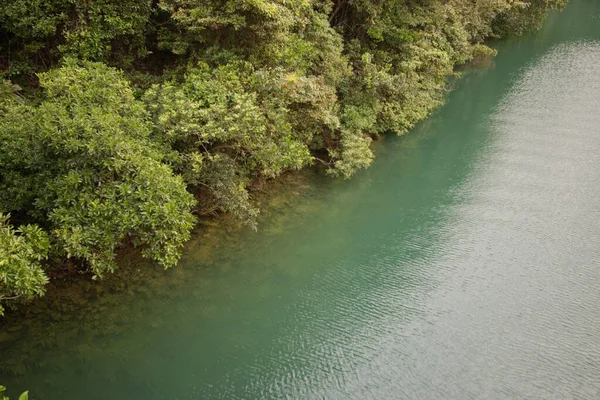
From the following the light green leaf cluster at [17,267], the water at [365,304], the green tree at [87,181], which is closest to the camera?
the light green leaf cluster at [17,267]

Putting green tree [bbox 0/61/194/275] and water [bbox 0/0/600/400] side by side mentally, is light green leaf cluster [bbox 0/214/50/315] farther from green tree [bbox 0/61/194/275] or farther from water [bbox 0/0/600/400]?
water [bbox 0/0/600/400]

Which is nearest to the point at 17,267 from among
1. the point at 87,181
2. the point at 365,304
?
the point at 87,181

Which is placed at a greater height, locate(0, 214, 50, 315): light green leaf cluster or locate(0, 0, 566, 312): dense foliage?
locate(0, 0, 566, 312): dense foliage

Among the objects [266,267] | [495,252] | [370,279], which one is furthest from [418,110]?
[266,267]

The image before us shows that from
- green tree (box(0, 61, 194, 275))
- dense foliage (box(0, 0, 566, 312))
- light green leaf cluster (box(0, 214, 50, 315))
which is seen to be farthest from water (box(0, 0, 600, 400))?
light green leaf cluster (box(0, 214, 50, 315))

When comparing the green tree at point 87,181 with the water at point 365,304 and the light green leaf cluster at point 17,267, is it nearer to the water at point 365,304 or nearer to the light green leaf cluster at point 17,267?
the light green leaf cluster at point 17,267

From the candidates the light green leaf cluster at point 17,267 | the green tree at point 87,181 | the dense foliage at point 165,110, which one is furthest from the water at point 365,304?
the light green leaf cluster at point 17,267

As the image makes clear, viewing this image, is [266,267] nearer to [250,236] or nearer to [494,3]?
[250,236]
